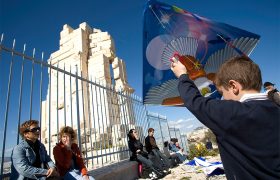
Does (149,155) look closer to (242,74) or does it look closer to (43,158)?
(43,158)

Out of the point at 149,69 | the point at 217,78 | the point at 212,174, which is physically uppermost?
the point at 149,69

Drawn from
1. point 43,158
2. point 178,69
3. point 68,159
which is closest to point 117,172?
point 68,159

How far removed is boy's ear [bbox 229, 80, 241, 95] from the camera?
1100 millimetres

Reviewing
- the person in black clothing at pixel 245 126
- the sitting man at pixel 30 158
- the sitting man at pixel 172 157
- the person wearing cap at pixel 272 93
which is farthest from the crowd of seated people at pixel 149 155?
the person in black clothing at pixel 245 126

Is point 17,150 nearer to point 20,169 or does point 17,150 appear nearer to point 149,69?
point 20,169

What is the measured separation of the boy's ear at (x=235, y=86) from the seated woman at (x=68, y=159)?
291 centimetres

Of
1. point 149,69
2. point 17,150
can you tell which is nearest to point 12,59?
point 17,150

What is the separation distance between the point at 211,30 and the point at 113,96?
3196 mm

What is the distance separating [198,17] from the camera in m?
3.99

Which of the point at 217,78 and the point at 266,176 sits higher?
the point at 217,78

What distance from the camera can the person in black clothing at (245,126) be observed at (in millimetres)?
939

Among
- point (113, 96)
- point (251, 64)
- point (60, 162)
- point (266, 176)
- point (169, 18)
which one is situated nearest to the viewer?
point (266, 176)

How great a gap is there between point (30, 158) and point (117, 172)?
7.67 feet

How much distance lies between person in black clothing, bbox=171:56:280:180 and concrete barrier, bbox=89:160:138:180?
334 cm
